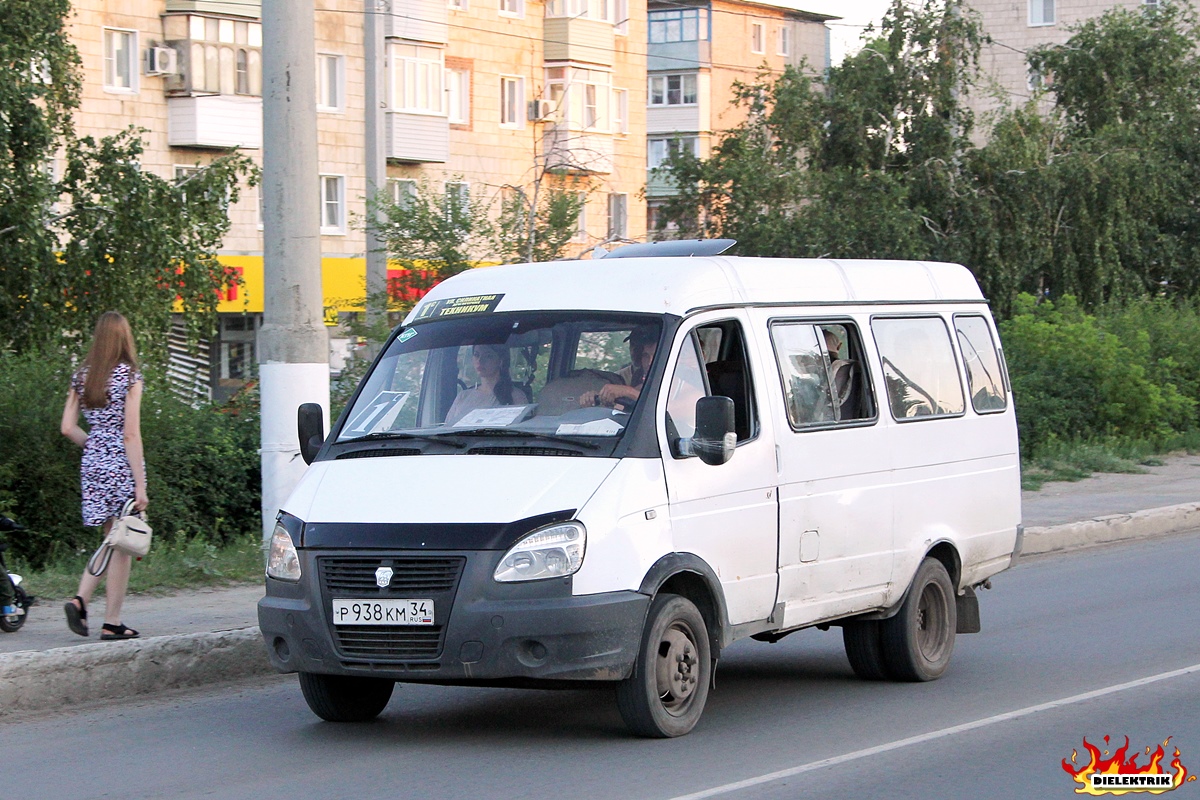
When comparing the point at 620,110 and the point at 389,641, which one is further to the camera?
the point at 620,110

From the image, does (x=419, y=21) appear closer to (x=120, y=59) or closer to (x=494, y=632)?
(x=120, y=59)

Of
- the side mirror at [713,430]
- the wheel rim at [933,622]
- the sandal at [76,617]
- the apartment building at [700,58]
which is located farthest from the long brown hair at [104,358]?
the apartment building at [700,58]

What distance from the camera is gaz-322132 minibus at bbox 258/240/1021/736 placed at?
6586 mm

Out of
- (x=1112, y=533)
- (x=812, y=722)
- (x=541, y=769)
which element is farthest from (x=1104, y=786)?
(x=1112, y=533)

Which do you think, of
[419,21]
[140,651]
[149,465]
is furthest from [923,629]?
[419,21]

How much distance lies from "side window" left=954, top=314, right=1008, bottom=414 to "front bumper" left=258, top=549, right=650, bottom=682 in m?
3.51

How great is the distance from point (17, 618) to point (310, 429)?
2445 millimetres

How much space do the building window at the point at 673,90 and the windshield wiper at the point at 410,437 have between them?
232ft

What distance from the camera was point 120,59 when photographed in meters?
40.4

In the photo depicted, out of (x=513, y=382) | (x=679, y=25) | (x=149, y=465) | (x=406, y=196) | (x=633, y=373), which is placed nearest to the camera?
(x=633, y=373)

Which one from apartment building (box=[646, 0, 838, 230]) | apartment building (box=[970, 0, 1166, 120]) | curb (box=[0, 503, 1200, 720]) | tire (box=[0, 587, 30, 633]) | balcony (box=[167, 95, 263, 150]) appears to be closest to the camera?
curb (box=[0, 503, 1200, 720])

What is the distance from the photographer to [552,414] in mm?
7246

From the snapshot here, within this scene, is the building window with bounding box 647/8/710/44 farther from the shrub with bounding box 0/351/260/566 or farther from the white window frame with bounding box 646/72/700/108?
the shrub with bounding box 0/351/260/566

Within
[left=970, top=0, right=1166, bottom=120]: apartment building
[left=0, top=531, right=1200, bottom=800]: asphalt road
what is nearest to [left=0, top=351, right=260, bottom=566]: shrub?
[left=0, top=531, right=1200, bottom=800]: asphalt road
